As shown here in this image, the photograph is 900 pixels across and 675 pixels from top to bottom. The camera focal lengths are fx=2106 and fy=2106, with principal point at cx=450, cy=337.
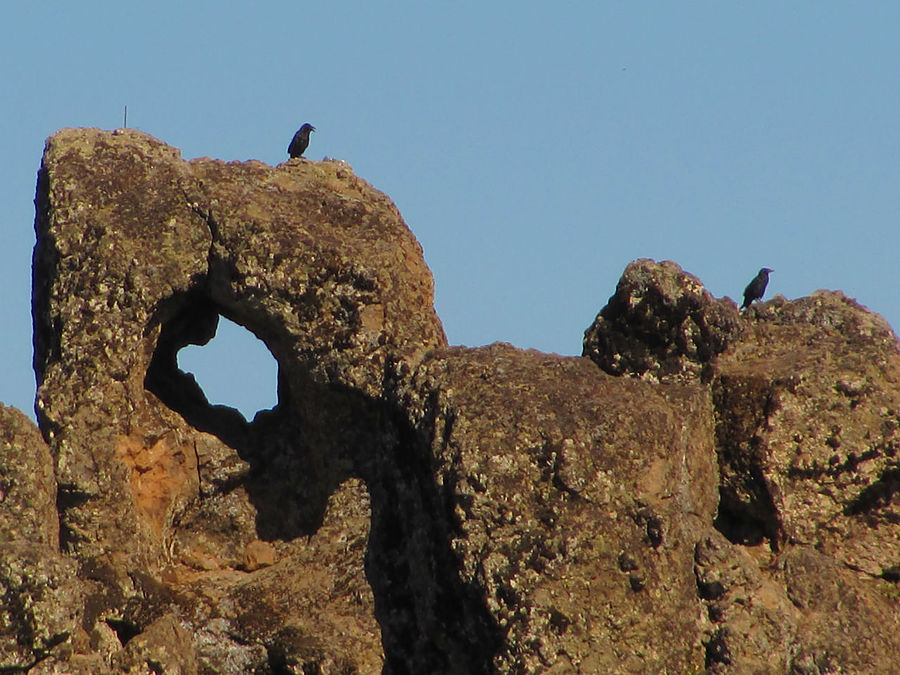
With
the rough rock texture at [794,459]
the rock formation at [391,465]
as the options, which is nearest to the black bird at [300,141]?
the rock formation at [391,465]

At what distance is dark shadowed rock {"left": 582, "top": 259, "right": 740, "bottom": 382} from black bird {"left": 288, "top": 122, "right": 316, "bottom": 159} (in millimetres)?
8237

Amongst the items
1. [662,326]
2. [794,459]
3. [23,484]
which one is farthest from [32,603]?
[794,459]

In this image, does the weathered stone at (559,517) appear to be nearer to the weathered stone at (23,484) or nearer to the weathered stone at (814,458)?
the weathered stone at (814,458)

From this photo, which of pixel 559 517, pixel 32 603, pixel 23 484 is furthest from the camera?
pixel 23 484

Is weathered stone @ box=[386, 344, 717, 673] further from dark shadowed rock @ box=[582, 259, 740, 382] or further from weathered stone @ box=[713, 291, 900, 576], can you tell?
dark shadowed rock @ box=[582, 259, 740, 382]

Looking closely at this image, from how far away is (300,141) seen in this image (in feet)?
90.9

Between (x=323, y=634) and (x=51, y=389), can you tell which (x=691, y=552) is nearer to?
(x=323, y=634)

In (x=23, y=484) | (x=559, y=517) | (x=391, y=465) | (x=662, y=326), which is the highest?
(x=662, y=326)

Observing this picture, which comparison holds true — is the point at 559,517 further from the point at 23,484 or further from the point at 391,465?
the point at 23,484

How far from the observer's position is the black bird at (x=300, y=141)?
90.2 feet

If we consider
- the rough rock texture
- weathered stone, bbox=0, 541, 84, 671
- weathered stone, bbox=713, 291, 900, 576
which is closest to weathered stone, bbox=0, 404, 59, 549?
weathered stone, bbox=0, 541, 84, 671

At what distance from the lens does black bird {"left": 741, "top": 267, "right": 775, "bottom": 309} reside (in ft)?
87.9

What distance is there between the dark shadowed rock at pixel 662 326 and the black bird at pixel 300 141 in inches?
324

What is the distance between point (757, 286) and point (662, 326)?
7.19m
